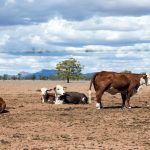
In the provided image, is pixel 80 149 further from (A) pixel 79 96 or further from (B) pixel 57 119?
(A) pixel 79 96

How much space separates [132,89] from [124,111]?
8.24 feet

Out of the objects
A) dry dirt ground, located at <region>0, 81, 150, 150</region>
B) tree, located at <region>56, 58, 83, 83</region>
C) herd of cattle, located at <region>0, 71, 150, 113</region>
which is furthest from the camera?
tree, located at <region>56, 58, 83, 83</region>

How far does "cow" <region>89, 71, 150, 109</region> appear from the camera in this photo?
21.0 metres

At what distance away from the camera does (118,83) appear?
21.3 m

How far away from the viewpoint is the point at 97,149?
1128cm

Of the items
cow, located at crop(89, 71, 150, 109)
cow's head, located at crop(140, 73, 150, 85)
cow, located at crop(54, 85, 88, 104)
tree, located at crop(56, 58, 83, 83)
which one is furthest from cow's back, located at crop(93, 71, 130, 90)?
tree, located at crop(56, 58, 83, 83)

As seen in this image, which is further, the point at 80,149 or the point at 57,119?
the point at 57,119

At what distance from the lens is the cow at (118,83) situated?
21.0 meters

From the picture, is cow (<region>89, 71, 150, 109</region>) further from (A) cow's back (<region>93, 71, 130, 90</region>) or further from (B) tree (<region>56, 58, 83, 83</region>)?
(B) tree (<region>56, 58, 83, 83</region>)

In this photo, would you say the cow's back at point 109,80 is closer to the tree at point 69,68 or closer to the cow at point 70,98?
the cow at point 70,98

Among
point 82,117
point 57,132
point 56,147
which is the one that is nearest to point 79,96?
point 82,117

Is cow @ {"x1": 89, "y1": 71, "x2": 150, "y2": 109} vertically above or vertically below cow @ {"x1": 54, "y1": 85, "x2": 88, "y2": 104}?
above

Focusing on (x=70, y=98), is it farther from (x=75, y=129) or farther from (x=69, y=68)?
(x=69, y=68)

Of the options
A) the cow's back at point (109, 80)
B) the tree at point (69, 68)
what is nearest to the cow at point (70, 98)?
the cow's back at point (109, 80)
